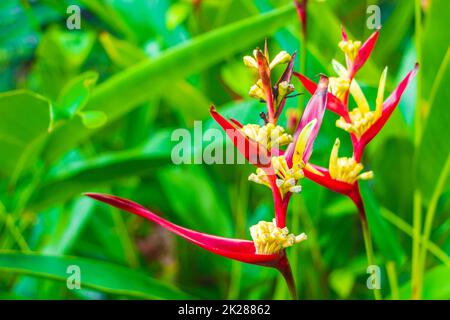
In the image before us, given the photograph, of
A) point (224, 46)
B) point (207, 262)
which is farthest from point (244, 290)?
point (224, 46)

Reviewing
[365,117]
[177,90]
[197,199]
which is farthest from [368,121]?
[197,199]

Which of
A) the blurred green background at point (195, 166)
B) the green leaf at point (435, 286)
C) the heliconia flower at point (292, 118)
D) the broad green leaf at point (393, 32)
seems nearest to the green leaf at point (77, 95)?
the blurred green background at point (195, 166)

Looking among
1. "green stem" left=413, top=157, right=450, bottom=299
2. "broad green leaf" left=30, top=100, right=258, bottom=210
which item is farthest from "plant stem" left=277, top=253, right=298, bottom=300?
"broad green leaf" left=30, top=100, right=258, bottom=210

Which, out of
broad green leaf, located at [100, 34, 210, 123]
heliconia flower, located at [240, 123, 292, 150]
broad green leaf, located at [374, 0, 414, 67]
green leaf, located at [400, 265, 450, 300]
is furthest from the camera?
broad green leaf, located at [374, 0, 414, 67]

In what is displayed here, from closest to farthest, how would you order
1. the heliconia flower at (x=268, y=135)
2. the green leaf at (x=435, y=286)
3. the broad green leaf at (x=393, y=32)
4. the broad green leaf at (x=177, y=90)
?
the heliconia flower at (x=268, y=135)
the green leaf at (x=435, y=286)
the broad green leaf at (x=177, y=90)
the broad green leaf at (x=393, y=32)

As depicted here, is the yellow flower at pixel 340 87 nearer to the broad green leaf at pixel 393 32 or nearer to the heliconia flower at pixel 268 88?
the heliconia flower at pixel 268 88

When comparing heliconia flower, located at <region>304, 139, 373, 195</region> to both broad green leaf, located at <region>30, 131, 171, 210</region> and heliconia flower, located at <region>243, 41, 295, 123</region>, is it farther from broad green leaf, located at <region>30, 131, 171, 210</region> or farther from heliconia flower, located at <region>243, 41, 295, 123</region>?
broad green leaf, located at <region>30, 131, 171, 210</region>

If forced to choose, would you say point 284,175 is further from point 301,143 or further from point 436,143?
point 436,143
